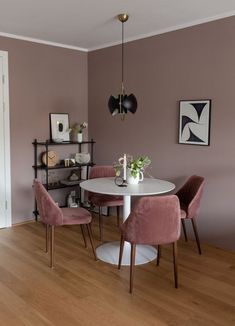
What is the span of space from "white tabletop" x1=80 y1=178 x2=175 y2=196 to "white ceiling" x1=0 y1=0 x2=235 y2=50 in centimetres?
170

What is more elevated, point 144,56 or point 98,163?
point 144,56

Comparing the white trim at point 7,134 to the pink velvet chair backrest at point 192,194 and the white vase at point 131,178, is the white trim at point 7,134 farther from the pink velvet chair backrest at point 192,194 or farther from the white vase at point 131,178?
the pink velvet chair backrest at point 192,194

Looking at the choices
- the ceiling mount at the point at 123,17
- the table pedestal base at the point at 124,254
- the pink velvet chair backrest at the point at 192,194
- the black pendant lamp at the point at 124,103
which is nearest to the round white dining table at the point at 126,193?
the table pedestal base at the point at 124,254

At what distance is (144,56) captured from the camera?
4258 millimetres

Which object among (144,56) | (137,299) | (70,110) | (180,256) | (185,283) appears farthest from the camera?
(70,110)

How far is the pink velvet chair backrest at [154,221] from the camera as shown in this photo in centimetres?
267

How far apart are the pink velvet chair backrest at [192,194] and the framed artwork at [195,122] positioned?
44cm

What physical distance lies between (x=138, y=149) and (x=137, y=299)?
219cm

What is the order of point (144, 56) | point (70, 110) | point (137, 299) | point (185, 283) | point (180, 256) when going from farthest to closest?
1. point (70, 110)
2. point (144, 56)
3. point (180, 256)
4. point (185, 283)
5. point (137, 299)

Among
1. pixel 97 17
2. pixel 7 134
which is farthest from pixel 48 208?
pixel 97 17

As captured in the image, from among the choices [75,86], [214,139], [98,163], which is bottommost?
[98,163]

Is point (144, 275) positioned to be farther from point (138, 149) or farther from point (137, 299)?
point (138, 149)

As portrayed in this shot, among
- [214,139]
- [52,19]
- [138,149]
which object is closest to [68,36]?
[52,19]

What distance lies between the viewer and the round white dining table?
10.3 ft
